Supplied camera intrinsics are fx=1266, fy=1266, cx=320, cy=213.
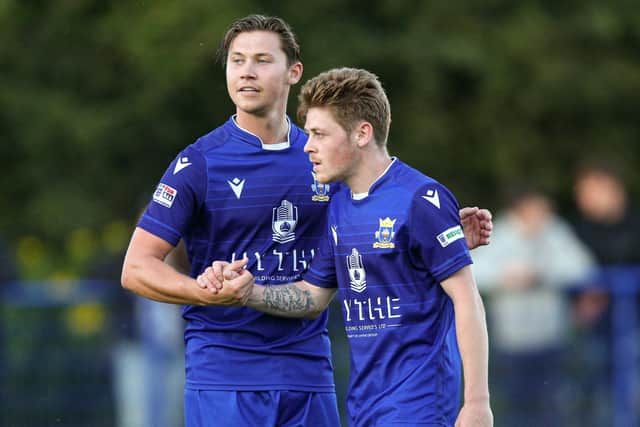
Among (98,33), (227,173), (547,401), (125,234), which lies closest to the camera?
(227,173)

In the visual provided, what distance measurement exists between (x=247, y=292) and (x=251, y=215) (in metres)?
0.41

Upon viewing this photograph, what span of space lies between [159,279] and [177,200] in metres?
0.33

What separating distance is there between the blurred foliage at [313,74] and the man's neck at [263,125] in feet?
25.7

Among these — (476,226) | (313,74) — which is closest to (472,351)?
(476,226)

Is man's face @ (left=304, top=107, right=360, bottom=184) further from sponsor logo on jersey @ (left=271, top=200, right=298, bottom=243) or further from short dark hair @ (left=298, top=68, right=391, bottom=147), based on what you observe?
sponsor logo on jersey @ (left=271, top=200, right=298, bottom=243)

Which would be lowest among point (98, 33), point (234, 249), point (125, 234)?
point (234, 249)

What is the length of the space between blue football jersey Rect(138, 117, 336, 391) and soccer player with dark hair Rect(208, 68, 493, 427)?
0.21 m

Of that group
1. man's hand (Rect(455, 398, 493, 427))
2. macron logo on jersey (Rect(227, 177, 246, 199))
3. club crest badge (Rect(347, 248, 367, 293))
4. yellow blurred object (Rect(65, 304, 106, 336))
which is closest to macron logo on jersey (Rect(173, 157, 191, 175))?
macron logo on jersey (Rect(227, 177, 246, 199))

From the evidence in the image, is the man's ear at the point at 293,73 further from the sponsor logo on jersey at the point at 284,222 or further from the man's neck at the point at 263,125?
the sponsor logo on jersey at the point at 284,222

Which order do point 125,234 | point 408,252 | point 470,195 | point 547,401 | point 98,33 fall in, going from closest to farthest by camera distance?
point 408,252
point 547,401
point 125,234
point 98,33
point 470,195

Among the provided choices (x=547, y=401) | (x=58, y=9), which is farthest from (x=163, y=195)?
(x=58, y=9)

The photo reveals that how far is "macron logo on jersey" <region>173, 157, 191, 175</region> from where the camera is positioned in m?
5.14

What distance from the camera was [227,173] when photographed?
5207mm

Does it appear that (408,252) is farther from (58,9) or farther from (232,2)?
(58,9)
